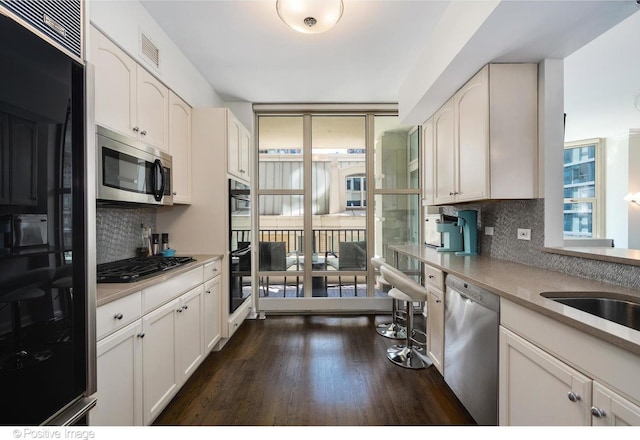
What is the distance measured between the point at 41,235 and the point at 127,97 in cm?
137

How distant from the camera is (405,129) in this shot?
3701 mm

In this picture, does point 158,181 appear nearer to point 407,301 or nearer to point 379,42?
point 379,42

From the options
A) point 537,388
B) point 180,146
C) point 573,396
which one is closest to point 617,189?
point 537,388

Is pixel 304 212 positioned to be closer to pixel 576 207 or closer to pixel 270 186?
pixel 270 186

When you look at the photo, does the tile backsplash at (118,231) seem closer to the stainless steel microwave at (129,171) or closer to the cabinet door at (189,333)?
the stainless steel microwave at (129,171)

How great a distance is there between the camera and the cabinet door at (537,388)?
0.94 metres

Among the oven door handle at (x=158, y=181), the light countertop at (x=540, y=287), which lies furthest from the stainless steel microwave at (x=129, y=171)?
the light countertop at (x=540, y=287)

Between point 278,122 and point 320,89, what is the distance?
84 cm

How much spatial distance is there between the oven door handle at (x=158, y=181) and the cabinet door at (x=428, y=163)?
2.47m

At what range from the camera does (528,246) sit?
1952 millimetres

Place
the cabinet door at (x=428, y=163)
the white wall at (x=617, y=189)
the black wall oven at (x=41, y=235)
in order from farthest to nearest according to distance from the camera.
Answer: the white wall at (x=617, y=189) < the cabinet door at (x=428, y=163) < the black wall oven at (x=41, y=235)

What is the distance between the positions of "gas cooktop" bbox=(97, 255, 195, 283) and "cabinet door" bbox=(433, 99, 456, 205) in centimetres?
229

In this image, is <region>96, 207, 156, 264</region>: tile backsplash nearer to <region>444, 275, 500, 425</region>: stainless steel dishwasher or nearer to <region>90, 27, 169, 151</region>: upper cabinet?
<region>90, 27, 169, 151</region>: upper cabinet

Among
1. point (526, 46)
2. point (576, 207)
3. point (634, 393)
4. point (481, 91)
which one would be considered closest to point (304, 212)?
point (481, 91)
